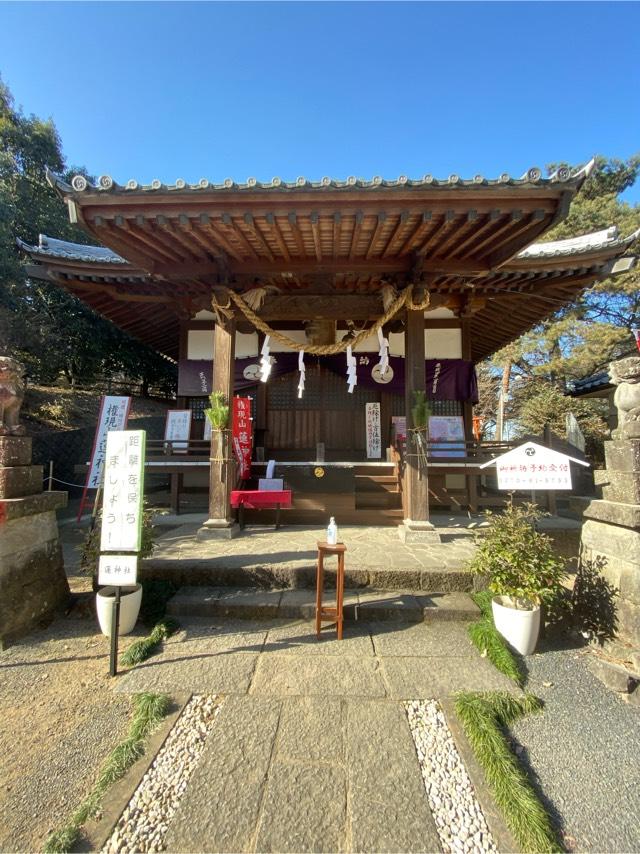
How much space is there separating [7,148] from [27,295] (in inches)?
267

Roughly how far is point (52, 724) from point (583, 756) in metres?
3.69

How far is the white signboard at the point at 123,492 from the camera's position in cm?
356

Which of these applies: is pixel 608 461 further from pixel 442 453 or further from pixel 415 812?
pixel 442 453

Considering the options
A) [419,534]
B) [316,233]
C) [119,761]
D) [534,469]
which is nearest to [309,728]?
[119,761]

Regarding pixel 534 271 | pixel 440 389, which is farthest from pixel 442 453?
pixel 534 271

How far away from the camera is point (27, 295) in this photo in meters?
13.4

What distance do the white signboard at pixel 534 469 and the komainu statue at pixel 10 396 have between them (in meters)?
5.48

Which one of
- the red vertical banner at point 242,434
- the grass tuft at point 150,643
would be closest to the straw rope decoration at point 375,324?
the red vertical banner at point 242,434

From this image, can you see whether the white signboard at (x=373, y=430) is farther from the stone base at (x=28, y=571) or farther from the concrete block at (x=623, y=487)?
the stone base at (x=28, y=571)

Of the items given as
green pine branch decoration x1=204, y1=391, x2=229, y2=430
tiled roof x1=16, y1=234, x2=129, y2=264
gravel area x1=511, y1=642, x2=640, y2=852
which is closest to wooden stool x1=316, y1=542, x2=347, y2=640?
gravel area x1=511, y1=642, x2=640, y2=852

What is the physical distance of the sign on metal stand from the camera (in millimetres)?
3504

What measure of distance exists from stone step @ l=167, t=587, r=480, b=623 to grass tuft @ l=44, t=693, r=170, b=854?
1251 millimetres

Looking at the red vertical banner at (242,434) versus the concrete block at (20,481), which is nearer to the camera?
the concrete block at (20,481)

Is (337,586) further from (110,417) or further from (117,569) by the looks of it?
(110,417)
